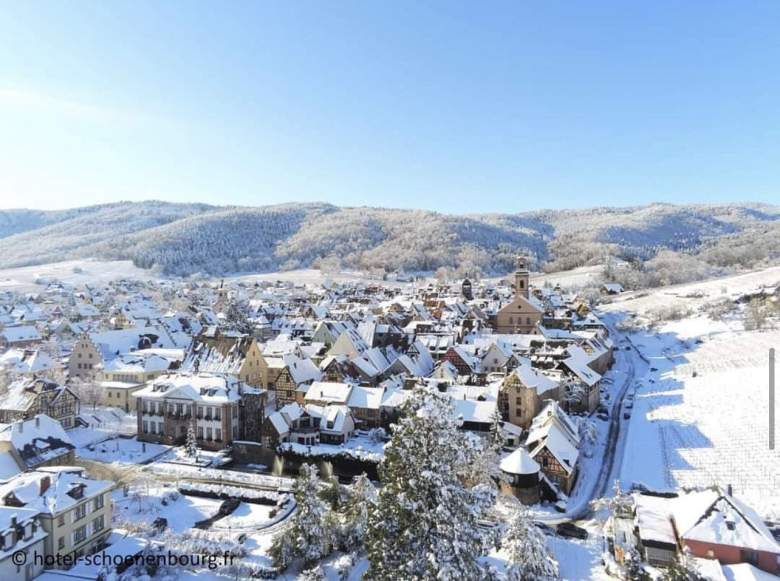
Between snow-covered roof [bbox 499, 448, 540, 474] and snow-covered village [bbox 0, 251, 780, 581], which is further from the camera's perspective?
snow-covered roof [bbox 499, 448, 540, 474]

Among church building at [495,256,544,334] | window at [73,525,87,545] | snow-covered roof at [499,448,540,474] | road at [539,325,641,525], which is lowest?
road at [539,325,641,525]

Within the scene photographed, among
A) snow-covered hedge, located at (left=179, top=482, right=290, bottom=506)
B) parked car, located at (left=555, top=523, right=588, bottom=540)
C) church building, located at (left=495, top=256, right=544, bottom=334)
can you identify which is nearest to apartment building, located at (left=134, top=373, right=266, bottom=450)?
snow-covered hedge, located at (left=179, top=482, right=290, bottom=506)

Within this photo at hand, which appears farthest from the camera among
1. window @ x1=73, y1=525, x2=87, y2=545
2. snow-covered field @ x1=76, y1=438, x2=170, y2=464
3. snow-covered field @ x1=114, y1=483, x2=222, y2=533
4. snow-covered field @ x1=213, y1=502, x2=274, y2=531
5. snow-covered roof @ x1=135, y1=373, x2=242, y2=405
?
snow-covered roof @ x1=135, y1=373, x2=242, y2=405

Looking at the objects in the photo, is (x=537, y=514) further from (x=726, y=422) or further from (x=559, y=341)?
(x=559, y=341)

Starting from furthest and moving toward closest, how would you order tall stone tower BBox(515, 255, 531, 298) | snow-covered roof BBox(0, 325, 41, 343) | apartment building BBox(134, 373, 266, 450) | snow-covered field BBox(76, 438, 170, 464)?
tall stone tower BBox(515, 255, 531, 298), snow-covered roof BBox(0, 325, 41, 343), apartment building BBox(134, 373, 266, 450), snow-covered field BBox(76, 438, 170, 464)

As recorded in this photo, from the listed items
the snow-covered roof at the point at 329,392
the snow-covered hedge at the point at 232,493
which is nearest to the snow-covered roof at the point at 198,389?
the snow-covered roof at the point at 329,392

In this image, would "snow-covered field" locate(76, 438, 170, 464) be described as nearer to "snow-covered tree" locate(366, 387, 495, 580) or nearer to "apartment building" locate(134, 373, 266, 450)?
"apartment building" locate(134, 373, 266, 450)

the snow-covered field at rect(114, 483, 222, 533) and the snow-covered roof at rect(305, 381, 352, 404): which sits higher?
the snow-covered roof at rect(305, 381, 352, 404)
